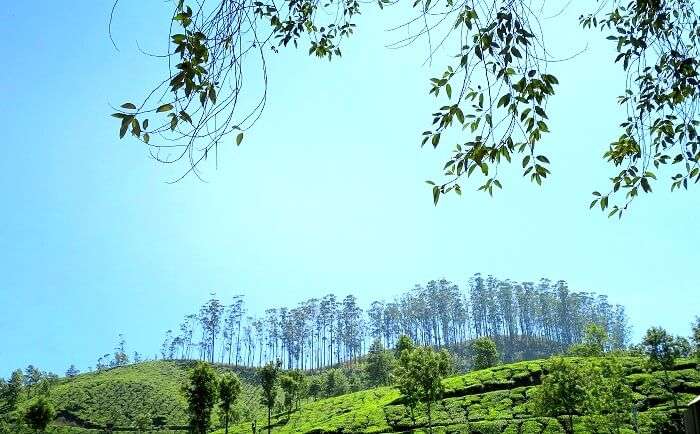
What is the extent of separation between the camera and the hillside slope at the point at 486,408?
143 feet

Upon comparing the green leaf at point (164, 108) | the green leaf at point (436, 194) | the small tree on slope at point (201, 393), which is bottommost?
the small tree on slope at point (201, 393)

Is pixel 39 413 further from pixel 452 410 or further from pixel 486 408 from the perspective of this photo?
pixel 486 408

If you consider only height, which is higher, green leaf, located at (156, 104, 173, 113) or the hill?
green leaf, located at (156, 104, 173, 113)

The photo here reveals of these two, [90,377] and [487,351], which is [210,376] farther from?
[90,377]

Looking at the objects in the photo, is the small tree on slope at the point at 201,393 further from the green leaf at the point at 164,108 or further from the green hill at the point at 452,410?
the green leaf at the point at 164,108

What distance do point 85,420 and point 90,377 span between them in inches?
1315

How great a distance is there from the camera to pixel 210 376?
43969mm

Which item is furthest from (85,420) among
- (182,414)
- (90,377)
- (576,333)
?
(576,333)

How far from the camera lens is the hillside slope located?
143 feet

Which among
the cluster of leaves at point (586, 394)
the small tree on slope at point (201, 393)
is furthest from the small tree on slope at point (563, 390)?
the small tree on slope at point (201, 393)

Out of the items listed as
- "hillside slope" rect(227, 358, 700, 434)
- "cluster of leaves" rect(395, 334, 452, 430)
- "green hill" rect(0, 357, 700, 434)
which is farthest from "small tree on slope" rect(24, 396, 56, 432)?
"cluster of leaves" rect(395, 334, 452, 430)

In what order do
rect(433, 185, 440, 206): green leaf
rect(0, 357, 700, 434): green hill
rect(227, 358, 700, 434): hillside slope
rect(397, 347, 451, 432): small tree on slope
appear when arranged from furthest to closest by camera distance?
1. rect(0, 357, 700, 434): green hill
2. rect(397, 347, 451, 432): small tree on slope
3. rect(227, 358, 700, 434): hillside slope
4. rect(433, 185, 440, 206): green leaf

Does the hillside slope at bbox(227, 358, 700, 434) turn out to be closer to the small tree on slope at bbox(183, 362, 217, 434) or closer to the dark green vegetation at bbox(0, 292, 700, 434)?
the dark green vegetation at bbox(0, 292, 700, 434)

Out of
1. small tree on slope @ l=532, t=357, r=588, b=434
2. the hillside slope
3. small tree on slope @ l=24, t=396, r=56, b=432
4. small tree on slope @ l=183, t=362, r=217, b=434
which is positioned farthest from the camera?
small tree on slope @ l=24, t=396, r=56, b=432
